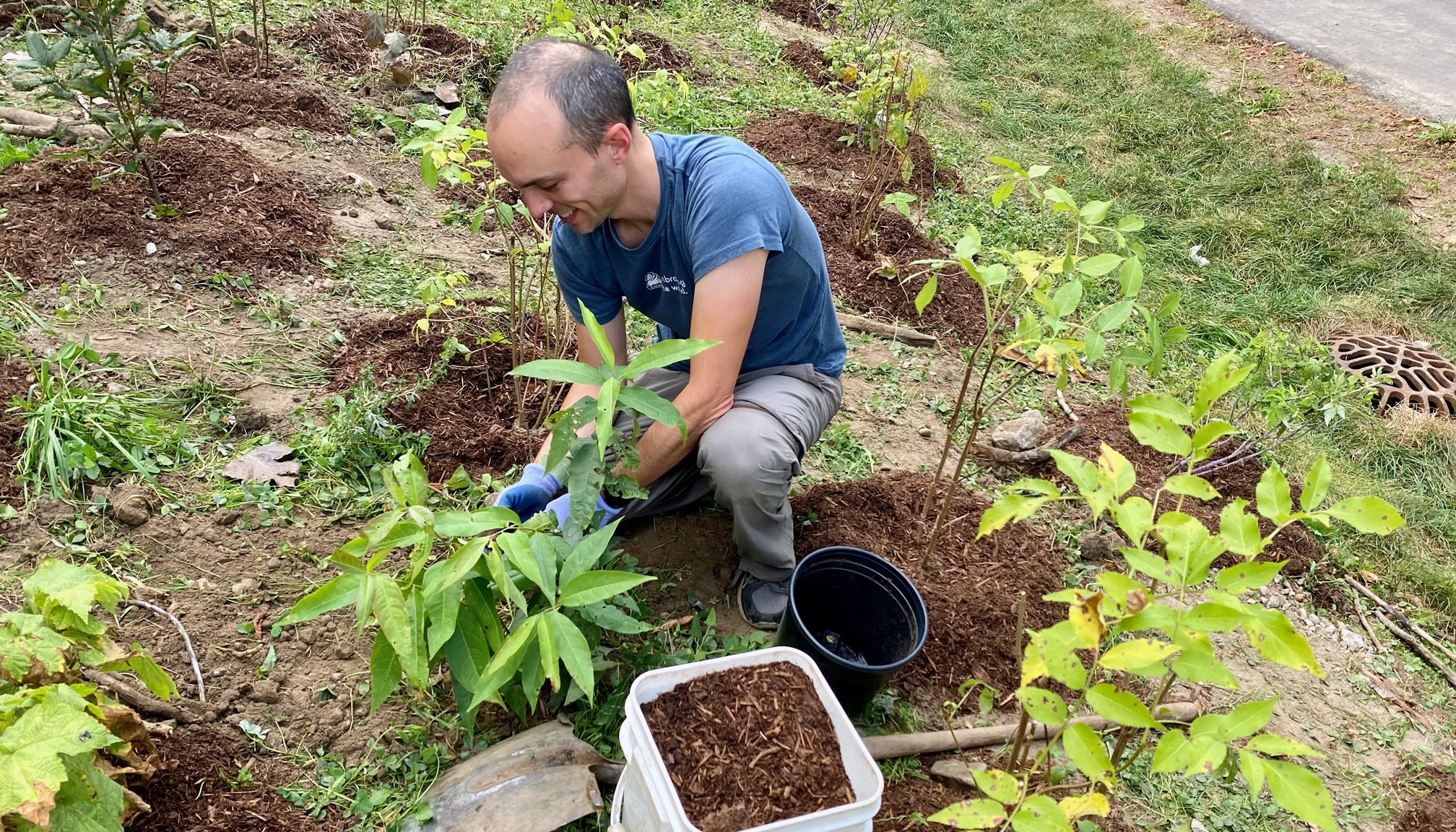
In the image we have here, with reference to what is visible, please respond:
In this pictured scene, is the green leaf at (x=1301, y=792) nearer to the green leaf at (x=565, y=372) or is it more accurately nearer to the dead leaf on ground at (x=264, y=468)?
the green leaf at (x=565, y=372)

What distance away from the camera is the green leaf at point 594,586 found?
4.97 feet

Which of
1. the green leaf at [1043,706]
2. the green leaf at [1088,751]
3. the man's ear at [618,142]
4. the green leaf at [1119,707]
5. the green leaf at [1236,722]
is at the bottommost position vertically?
the green leaf at [1088,751]

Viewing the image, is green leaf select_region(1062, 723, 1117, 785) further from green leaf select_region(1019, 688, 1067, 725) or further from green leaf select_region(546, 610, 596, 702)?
green leaf select_region(546, 610, 596, 702)

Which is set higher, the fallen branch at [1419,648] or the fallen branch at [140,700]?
the fallen branch at [140,700]

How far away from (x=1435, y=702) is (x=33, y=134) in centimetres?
538

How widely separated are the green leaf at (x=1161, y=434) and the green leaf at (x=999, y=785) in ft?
1.80

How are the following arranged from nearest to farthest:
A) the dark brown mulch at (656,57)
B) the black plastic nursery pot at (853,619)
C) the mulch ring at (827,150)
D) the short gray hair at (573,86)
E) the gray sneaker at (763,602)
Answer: the short gray hair at (573,86) < the black plastic nursery pot at (853,619) < the gray sneaker at (763,602) < the mulch ring at (827,150) < the dark brown mulch at (656,57)

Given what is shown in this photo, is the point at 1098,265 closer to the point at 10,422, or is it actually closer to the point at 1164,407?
the point at 1164,407

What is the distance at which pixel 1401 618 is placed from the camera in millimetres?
2748

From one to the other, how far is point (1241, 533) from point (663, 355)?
96 cm

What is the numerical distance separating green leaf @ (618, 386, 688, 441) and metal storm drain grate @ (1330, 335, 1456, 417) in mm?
3301

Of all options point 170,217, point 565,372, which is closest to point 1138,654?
point 565,372

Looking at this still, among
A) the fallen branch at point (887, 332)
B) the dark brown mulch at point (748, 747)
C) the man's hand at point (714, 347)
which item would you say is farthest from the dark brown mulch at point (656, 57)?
the dark brown mulch at point (748, 747)

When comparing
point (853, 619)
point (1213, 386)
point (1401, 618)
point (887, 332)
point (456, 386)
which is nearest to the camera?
point (1213, 386)
